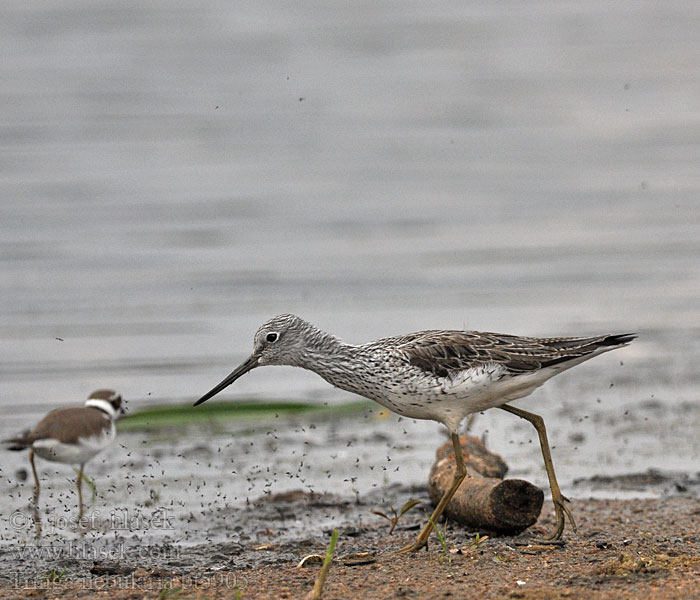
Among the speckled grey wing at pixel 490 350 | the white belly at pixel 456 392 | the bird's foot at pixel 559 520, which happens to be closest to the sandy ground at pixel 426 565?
the bird's foot at pixel 559 520

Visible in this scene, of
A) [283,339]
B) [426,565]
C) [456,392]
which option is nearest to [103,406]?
[283,339]

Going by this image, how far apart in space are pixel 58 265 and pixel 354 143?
274 inches

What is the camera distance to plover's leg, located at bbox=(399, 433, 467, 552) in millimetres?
7691

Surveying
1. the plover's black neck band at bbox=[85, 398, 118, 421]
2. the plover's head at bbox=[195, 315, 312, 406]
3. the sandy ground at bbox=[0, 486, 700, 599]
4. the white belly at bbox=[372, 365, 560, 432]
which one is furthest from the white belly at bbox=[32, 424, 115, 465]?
the white belly at bbox=[372, 365, 560, 432]

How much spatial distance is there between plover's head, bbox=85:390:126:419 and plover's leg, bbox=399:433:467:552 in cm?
371

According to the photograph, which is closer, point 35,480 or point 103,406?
point 35,480

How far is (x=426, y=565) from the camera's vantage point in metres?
7.27

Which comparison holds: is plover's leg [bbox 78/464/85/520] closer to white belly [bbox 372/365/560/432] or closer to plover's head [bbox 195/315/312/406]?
plover's head [bbox 195/315/312/406]

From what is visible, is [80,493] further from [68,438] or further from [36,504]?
[68,438]

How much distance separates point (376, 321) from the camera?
13.6 metres

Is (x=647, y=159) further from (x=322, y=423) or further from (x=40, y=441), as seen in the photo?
(x=40, y=441)

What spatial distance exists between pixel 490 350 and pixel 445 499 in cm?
103

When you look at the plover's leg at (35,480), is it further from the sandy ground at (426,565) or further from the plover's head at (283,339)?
the plover's head at (283,339)

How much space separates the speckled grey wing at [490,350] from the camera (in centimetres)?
790
